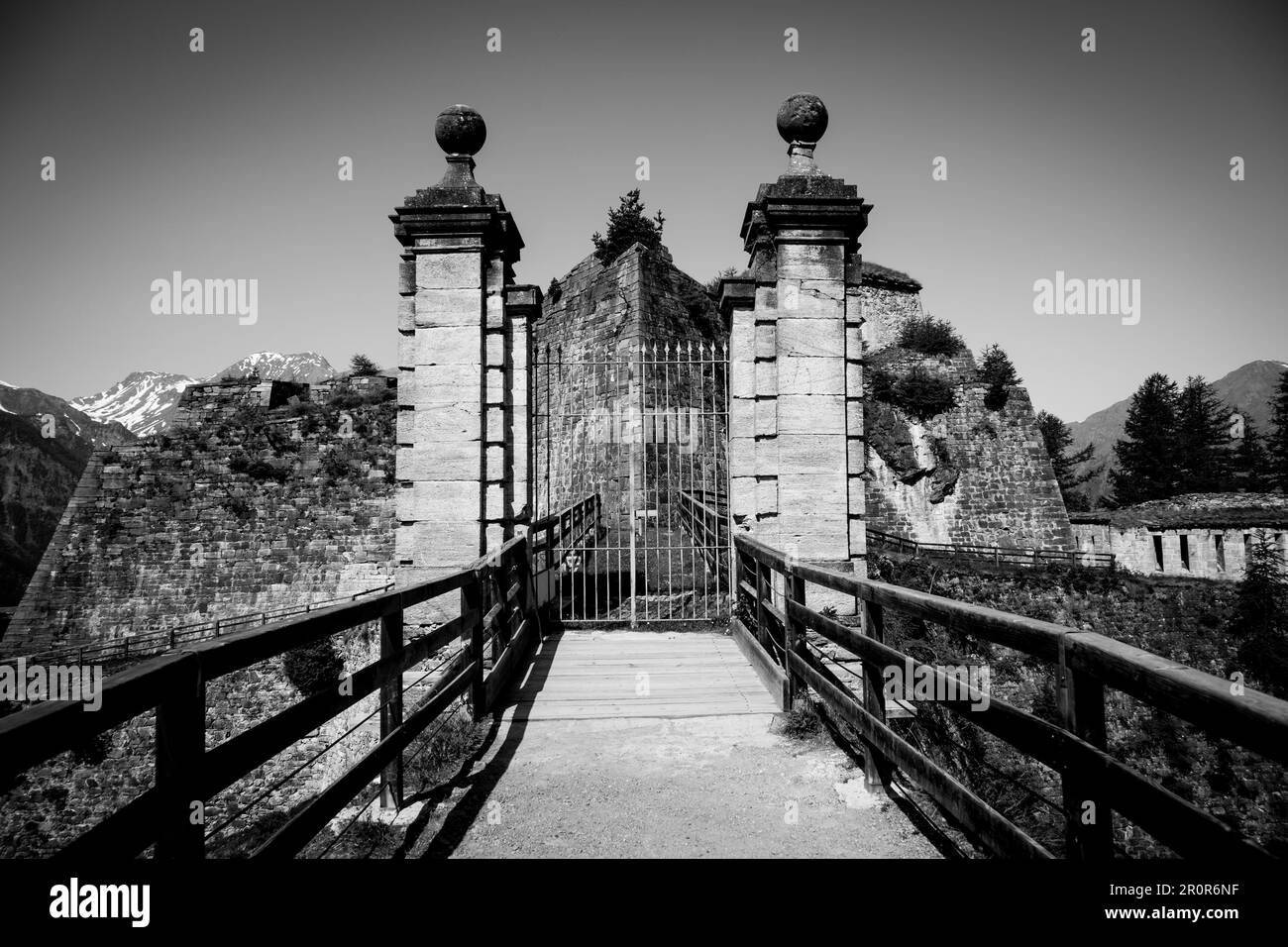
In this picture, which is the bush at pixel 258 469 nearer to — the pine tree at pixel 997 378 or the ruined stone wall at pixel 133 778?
the ruined stone wall at pixel 133 778

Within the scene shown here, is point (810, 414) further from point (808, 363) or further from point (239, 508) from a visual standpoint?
point (239, 508)

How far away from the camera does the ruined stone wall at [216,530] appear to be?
1598 cm

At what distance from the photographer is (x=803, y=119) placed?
245 inches

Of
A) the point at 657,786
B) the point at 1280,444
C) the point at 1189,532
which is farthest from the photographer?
the point at 1280,444

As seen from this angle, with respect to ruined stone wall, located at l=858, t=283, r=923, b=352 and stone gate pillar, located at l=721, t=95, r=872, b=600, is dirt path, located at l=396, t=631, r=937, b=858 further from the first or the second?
ruined stone wall, located at l=858, t=283, r=923, b=352

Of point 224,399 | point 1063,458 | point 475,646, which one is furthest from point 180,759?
point 1063,458

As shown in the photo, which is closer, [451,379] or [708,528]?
[451,379]

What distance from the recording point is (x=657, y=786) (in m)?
3.71

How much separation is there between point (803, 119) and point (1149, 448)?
149ft

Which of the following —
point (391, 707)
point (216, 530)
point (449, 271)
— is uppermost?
point (449, 271)

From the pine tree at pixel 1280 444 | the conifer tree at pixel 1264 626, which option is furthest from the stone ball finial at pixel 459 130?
the pine tree at pixel 1280 444

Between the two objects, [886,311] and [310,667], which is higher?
[886,311]

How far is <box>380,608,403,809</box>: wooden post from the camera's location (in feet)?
10.9

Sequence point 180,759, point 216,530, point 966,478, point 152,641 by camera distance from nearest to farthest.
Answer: point 180,759 < point 152,641 < point 216,530 < point 966,478
